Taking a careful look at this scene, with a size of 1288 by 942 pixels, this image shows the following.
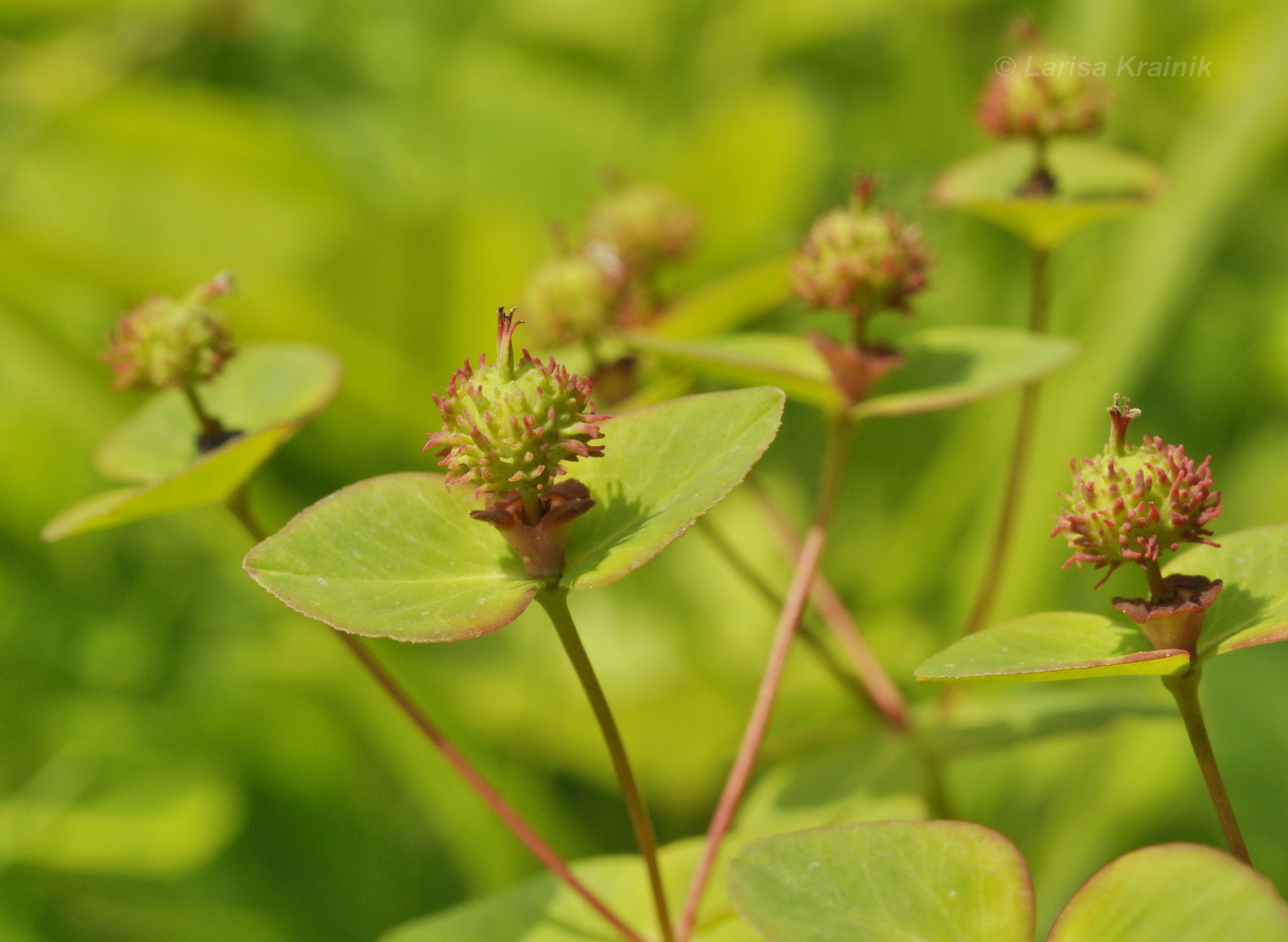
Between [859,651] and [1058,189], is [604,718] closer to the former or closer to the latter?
[859,651]

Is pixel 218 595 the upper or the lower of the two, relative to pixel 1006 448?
lower

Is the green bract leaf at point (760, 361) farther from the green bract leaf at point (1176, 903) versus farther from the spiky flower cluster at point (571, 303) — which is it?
the green bract leaf at point (1176, 903)

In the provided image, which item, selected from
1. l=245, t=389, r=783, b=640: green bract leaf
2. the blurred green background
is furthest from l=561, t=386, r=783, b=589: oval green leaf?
the blurred green background

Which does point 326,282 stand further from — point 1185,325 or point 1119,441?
point 1119,441

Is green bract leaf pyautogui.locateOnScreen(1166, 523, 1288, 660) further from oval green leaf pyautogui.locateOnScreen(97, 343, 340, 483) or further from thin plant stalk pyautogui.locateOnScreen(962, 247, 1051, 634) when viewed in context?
oval green leaf pyautogui.locateOnScreen(97, 343, 340, 483)

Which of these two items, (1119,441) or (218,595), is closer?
(1119,441)

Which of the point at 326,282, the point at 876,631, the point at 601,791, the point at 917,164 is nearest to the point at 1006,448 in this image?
the point at 876,631

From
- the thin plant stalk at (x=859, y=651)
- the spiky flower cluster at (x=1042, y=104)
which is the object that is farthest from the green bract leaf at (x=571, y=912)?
the spiky flower cluster at (x=1042, y=104)
